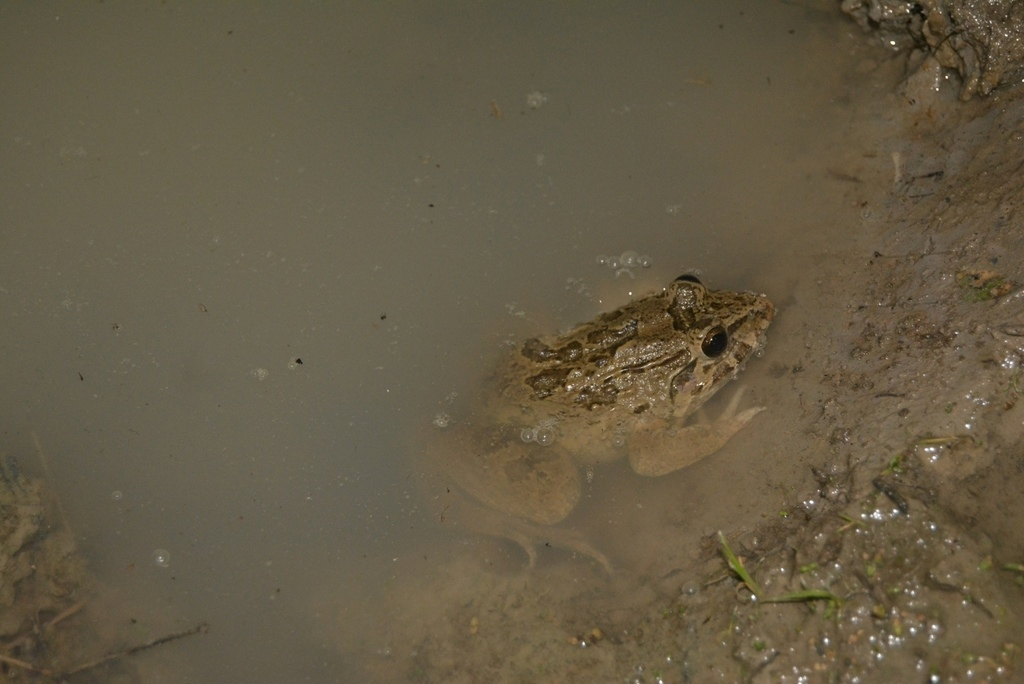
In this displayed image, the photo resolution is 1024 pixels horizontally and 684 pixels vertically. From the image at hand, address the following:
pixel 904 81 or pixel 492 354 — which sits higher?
pixel 904 81

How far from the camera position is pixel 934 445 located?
304 centimetres

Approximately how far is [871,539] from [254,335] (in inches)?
141

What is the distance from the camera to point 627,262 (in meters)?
4.38

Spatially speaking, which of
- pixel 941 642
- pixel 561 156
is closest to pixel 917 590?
pixel 941 642

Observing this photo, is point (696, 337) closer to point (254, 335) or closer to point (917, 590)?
point (917, 590)

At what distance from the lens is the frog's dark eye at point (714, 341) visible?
3.85 m

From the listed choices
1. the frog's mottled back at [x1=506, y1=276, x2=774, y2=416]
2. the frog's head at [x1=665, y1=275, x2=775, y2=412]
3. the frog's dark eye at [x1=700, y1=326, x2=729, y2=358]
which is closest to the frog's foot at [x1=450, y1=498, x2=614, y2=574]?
the frog's mottled back at [x1=506, y1=276, x2=774, y2=416]

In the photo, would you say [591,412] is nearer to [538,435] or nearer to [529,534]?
[538,435]

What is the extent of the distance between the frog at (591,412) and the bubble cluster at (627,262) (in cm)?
28

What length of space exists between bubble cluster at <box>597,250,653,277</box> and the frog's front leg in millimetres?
962

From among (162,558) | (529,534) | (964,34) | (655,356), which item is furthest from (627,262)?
(162,558)

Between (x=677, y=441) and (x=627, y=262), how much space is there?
1.17m

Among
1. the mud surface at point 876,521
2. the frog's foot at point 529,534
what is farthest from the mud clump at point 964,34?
the frog's foot at point 529,534

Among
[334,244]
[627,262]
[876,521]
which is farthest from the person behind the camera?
[334,244]
